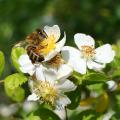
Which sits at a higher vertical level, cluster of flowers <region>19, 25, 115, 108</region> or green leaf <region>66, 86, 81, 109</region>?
cluster of flowers <region>19, 25, 115, 108</region>

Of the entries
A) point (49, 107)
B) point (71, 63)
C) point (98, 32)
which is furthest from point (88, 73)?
point (98, 32)

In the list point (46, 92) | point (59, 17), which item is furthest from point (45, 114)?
point (59, 17)

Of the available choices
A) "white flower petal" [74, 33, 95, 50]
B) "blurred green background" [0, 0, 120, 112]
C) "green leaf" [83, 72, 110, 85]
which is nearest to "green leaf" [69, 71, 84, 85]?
"green leaf" [83, 72, 110, 85]

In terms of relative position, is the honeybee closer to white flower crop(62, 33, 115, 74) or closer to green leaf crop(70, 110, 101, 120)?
white flower crop(62, 33, 115, 74)

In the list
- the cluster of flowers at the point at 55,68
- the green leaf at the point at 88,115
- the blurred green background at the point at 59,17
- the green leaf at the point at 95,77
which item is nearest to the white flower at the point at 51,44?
the cluster of flowers at the point at 55,68

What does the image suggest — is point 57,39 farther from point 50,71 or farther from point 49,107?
point 49,107

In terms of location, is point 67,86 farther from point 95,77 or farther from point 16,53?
point 16,53
